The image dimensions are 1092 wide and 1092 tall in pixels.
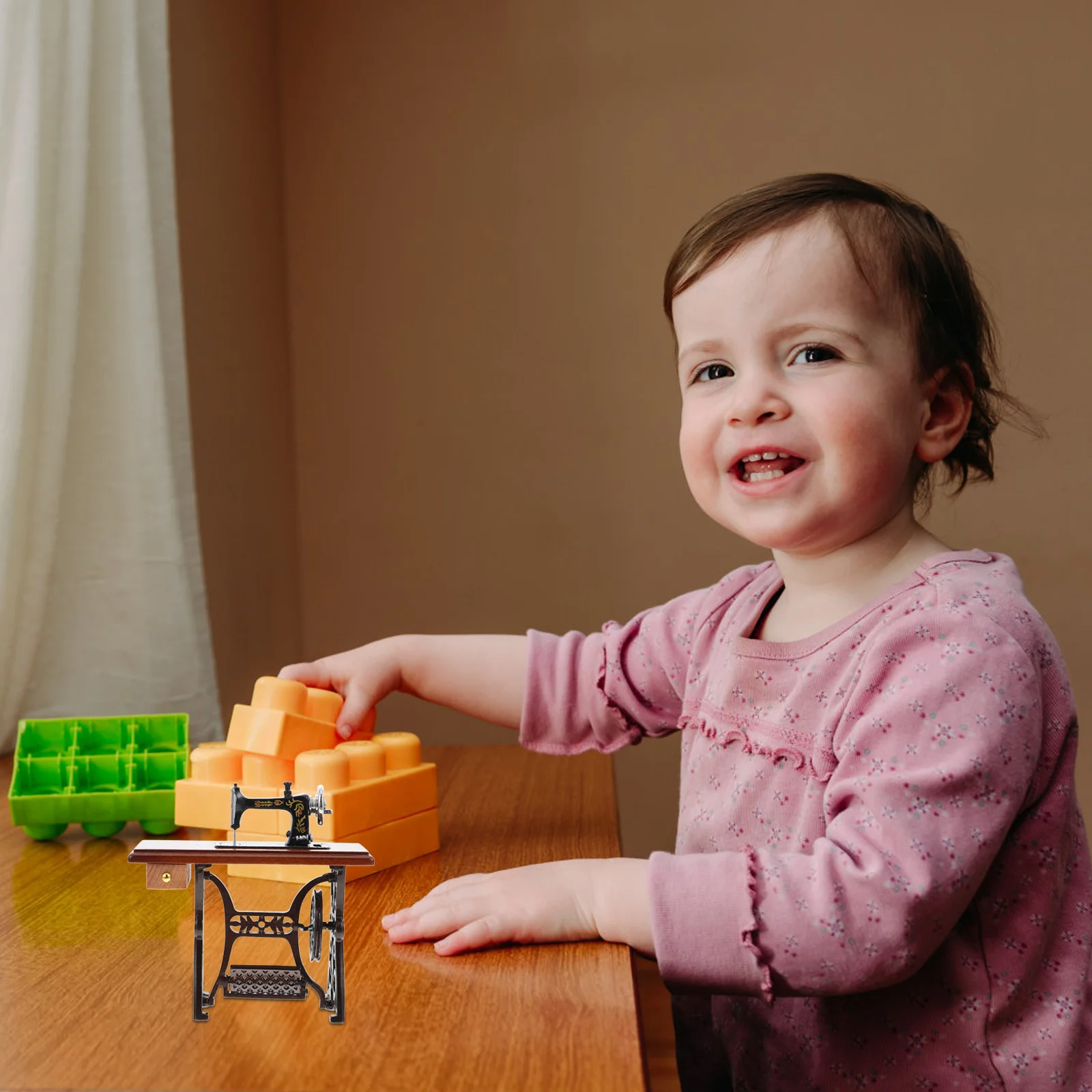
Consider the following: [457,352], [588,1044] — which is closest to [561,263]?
[457,352]

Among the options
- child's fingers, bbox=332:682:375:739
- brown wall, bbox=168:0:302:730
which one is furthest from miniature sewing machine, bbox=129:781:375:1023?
brown wall, bbox=168:0:302:730

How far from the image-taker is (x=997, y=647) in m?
0.69

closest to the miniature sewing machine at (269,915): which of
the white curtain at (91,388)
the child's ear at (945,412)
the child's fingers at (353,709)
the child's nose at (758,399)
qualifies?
the child's fingers at (353,709)

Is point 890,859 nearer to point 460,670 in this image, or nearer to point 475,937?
point 475,937

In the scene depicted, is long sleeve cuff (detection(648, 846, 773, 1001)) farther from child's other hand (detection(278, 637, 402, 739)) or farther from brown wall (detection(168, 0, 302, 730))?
brown wall (detection(168, 0, 302, 730))

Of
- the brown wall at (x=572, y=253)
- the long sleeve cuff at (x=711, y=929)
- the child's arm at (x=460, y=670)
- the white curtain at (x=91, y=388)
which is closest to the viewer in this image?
the long sleeve cuff at (x=711, y=929)

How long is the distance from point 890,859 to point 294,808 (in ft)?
1.01

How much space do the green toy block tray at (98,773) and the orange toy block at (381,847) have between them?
0.13 meters

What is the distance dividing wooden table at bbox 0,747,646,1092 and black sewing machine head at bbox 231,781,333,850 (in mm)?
77

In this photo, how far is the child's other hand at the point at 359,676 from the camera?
949 millimetres

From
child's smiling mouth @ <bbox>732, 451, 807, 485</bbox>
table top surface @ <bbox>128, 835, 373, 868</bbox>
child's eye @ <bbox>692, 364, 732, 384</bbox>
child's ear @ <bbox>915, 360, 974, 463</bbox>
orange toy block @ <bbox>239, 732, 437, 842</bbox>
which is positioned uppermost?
child's eye @ <bbox>692, 364, 732, 384</bbox>

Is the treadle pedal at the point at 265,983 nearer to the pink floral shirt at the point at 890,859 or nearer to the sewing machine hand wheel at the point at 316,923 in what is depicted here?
the sewing machine hand wheel at the point at 316,923

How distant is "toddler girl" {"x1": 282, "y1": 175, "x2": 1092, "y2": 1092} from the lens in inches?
24.9

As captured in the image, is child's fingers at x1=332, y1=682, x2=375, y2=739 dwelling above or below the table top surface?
below
